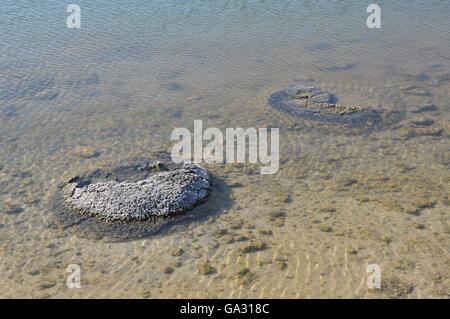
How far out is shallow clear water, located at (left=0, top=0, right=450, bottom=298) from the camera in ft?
25.3

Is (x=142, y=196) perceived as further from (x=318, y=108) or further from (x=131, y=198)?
(x=318, y=108)

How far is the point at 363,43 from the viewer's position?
16281 mm

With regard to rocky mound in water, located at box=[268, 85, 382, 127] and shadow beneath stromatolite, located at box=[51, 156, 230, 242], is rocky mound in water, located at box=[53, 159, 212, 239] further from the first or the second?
rocky mound in water, located at box=[268, 85, 382, 127]

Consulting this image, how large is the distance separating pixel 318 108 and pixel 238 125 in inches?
79.3

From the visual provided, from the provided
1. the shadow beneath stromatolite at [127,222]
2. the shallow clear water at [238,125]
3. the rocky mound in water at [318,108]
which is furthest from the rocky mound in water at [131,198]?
the rocky mound in water at [318,108]

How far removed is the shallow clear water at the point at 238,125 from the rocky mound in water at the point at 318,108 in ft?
1.25

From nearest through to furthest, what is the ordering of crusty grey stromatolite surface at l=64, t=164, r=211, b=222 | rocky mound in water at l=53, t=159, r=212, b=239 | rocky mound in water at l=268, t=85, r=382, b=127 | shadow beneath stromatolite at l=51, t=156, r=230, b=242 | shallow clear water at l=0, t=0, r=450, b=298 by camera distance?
shallow clear water at l=0, t=0, r=450, b=298 → shadow beneath stromatolite at l=51, t=156, r=230, b=242 → rocky mound in water at l=53, t=159, r=212, b=239 → crusty grey stromatolite surface at l=64, t=164, r=211, b=222 → rocky mound in water at l=268, t=85, r=382, b=127

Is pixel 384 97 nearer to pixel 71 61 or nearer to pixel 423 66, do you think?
pixel 423 66

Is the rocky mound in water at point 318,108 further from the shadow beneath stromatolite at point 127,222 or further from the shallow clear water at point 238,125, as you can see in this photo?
the shadow beneath stromatolite at point 127,222

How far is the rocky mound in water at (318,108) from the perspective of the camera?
12.1 m

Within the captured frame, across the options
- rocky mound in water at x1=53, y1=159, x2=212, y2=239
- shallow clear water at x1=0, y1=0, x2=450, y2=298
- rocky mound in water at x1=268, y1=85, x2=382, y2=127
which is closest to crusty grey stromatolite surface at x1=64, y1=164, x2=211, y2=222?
rocky mound in water at x1=53, y1=159, x2=212, y2=239
